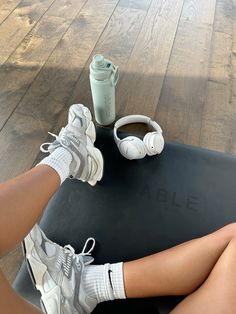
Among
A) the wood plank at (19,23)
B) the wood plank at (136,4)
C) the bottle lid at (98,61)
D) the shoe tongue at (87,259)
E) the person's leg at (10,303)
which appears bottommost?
the shoe tongue at (87,259)

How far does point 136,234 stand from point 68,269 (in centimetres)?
19

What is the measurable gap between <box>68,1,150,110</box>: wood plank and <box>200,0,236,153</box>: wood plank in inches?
15.0

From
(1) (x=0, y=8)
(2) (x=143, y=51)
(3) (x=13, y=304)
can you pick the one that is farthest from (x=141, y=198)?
(1) (x=0, y=8)

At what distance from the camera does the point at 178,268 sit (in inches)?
25.9

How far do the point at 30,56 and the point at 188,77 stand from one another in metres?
0.73

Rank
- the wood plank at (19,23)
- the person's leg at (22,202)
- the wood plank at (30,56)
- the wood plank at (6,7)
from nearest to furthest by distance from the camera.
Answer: the person's leg at (22,202), the wood plank at (30,56), the wood plank at (19,23), the wood plank at (6,7)

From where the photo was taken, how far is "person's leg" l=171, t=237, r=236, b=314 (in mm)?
551

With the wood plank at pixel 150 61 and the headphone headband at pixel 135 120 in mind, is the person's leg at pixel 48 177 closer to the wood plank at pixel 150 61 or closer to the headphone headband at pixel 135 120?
the headphone headband at pixel 135 120

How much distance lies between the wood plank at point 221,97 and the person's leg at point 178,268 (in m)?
0.61

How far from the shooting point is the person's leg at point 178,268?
2.11 ft

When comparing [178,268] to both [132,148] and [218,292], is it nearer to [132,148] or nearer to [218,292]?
[218,292]

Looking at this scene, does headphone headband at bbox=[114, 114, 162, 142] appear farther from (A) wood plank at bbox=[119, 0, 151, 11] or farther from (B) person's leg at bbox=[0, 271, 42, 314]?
(A) wood plank at bbox=[119, 0, 151, 11]

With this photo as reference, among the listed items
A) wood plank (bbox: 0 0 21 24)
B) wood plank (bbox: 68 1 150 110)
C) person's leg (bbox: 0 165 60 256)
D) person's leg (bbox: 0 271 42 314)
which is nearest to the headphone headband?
→ wood plank (bbox: 68 1 150 110)

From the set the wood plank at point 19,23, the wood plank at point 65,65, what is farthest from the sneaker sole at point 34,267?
the wood plank at point 19,23
